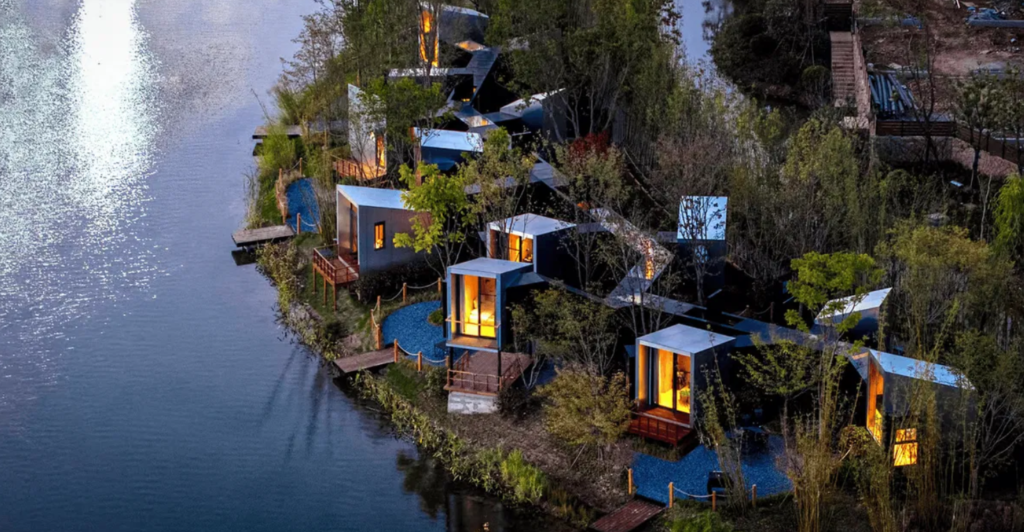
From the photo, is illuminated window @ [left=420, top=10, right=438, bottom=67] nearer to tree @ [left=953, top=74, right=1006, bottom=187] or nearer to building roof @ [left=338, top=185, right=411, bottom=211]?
building roof @ [left=338, top=185, right=411, bottom=211]

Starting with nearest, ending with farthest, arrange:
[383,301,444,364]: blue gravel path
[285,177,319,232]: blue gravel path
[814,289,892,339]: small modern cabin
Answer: [814,289,892,339]: small modern cabin → [383,301,444,364]: blue gravel path → [285,177,319,232]: blue gravel path

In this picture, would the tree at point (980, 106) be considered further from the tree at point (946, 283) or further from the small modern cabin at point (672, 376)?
the small modern cabin at point (672, 376)

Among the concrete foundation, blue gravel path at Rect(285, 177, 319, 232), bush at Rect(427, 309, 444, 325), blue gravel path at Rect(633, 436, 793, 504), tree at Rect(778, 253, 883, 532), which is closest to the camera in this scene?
tree at Rect(778, 253, 883, 532)

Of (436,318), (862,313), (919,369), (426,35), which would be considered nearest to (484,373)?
(436,318)

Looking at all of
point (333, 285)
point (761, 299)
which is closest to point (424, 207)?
point (333, 285)

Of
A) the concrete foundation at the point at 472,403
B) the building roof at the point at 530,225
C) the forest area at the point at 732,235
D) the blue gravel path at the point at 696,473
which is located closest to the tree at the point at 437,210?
the forest area at the point at 732,235

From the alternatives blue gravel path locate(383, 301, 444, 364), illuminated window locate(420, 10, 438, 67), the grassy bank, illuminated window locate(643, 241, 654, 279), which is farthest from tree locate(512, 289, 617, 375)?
illuminated window locate(420, 10, 438, 67)

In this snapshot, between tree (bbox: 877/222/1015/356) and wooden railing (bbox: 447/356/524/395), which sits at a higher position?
tree (bbox: 877/222/1015/356)

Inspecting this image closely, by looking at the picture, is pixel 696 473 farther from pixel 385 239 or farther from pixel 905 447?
pixel 385 239
